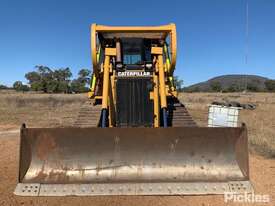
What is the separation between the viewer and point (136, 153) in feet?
16.5

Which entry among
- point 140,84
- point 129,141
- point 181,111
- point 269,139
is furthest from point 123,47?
point 269,139

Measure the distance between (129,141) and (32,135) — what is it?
1427 mm

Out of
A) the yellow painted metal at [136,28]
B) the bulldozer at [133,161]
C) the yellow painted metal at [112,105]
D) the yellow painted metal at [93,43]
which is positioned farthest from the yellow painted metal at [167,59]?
the bulldozer at [133,161]

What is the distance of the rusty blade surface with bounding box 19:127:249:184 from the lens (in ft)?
15.8

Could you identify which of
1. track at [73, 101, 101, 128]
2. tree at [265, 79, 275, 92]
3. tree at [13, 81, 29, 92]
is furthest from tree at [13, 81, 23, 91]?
track at [73, 101, 101, 128]

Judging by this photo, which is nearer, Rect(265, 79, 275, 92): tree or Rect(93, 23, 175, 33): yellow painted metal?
Rect(93, 23, 175, 33): yellow painted metal

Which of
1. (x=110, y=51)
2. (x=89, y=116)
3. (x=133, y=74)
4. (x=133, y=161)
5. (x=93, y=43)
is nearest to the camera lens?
(x=133, y=161)

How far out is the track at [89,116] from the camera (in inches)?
297

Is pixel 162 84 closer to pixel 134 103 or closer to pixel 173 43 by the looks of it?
pixel 134 103

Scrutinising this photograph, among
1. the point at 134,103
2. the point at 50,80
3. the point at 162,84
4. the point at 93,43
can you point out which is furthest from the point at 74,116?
the point at 50,80

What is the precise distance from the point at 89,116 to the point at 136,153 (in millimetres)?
2953
